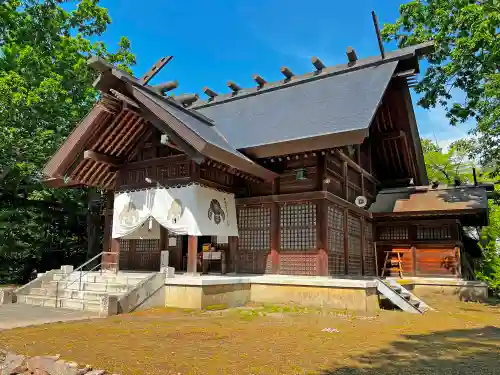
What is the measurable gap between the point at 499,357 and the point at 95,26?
25867 mm

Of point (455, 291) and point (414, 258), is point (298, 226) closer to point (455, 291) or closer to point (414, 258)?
point (414, 258)

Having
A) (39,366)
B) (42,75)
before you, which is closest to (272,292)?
(39,366)

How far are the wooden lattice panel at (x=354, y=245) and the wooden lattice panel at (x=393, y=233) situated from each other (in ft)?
7.45

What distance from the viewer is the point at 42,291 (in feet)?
36.2

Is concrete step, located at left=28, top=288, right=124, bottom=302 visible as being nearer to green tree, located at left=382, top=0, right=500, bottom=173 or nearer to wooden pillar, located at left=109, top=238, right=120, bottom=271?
wooden pillar, located at left=109, top=238, right=120, bottom=271

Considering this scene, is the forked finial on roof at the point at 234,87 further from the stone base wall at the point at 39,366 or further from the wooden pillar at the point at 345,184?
the stone base wall at the point at 39,366

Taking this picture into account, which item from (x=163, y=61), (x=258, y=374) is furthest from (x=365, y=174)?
(x=258, y=374)

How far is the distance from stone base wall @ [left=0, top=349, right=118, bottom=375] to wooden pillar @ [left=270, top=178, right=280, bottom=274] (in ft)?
25.7

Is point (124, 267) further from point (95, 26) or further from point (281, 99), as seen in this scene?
point (95, 26)

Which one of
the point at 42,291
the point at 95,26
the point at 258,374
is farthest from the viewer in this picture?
the point at 95,26

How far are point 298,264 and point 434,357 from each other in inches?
258

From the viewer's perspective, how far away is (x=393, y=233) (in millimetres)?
16219

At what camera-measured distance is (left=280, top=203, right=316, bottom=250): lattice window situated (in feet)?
38.7

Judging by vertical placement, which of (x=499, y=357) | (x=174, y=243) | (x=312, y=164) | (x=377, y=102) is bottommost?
(x=499, y=357)
